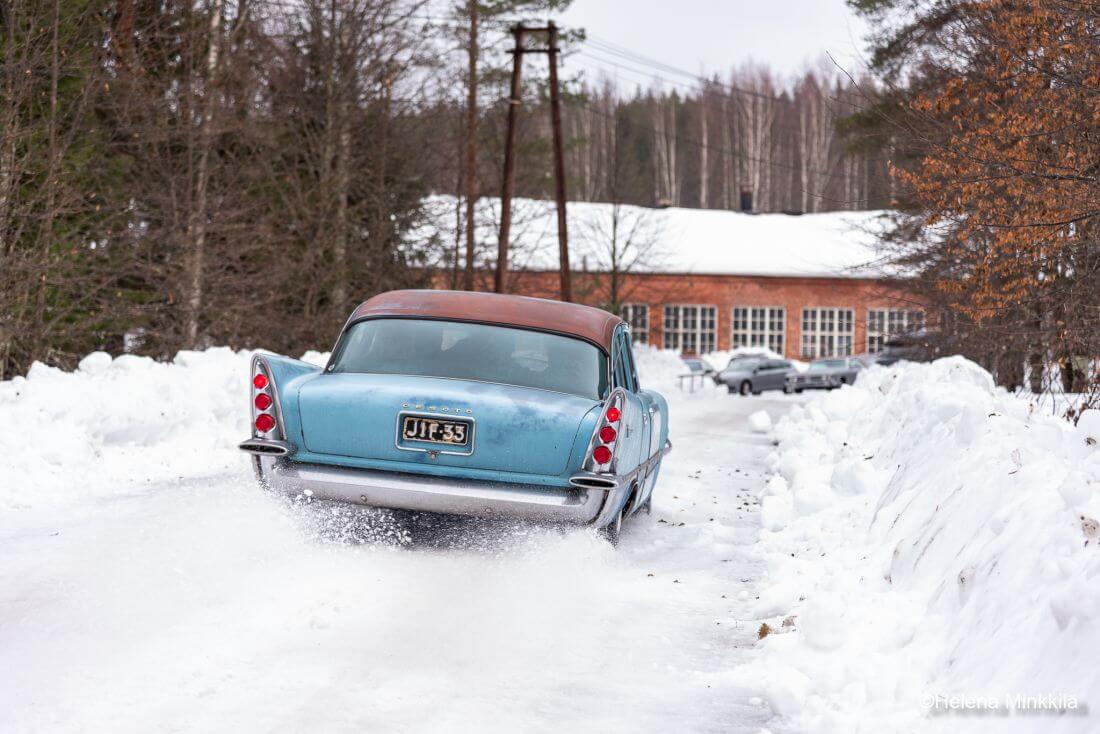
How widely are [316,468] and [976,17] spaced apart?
8105 mm

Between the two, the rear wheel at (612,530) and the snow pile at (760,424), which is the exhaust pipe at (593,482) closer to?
the rear wheel at (612,530)

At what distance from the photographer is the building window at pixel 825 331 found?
2355 inches

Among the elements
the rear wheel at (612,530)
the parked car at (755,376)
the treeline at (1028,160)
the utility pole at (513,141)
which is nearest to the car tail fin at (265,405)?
the rear wheel at (612,530)

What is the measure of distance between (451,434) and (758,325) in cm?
5443

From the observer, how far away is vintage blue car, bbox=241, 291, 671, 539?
6449mm

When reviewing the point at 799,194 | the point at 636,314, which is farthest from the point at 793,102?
the point at 636,314

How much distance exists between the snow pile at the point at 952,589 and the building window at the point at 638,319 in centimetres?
4588

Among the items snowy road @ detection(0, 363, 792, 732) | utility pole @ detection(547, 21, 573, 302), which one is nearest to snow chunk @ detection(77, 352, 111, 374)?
snowy road @ detection(0, 363, 792, 732)

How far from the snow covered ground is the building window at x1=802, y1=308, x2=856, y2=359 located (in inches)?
2049

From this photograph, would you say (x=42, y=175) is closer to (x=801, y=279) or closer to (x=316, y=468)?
(x=316, y=468)

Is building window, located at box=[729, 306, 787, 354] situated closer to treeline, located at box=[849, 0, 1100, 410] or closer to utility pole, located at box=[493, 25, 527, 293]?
utility pole, located at box=[493, 25, 527, 293]

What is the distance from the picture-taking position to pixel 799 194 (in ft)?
280

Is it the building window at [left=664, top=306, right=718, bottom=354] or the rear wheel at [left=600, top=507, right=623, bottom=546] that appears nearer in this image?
the rear wheel at [left=600, top=507, right=623, bottom=546]

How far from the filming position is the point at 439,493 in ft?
20.9
